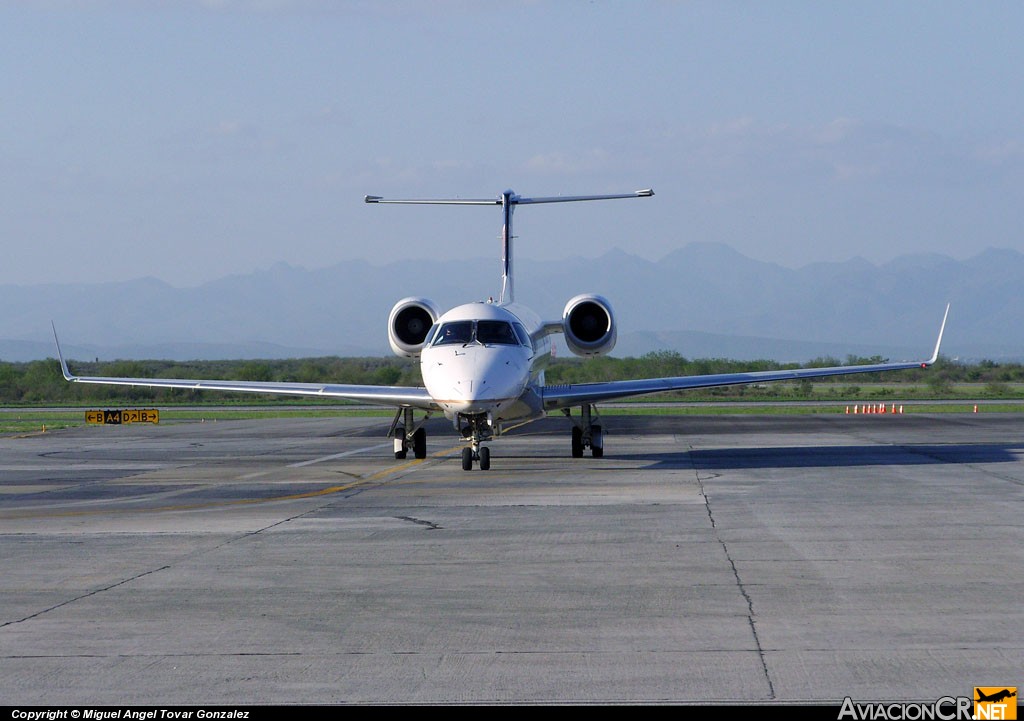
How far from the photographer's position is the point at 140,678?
6.89m

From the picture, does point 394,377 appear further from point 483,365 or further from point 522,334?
point 483,365

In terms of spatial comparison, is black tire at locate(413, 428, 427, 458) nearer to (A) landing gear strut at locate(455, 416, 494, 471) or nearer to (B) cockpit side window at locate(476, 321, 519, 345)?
(A) landing gear strut at locate(455, 416, 494, 471)

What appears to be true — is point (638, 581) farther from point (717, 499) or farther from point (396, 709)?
point (717, 499)

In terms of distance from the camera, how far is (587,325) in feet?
86.8

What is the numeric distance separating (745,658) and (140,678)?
3622 millimetres

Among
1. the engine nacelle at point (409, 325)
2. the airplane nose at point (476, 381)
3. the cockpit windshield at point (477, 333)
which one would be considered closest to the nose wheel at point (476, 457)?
the airplane nose at point (476, 381)

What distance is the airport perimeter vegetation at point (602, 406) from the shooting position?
5244 cm

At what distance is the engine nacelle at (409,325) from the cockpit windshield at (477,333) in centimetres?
388

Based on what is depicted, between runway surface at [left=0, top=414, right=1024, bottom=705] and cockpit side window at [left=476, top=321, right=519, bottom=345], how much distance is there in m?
2.66

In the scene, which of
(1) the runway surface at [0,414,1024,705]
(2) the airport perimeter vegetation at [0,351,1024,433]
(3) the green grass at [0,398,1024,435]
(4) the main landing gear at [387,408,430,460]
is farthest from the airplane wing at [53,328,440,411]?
(3) the green grass at [0,398,1024,435]

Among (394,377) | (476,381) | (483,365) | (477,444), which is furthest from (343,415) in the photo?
(476,381)

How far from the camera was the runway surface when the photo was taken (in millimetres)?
6793

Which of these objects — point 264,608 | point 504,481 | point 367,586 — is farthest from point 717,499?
point 264,608

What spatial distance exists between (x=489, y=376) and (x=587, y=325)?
6.17 metres
